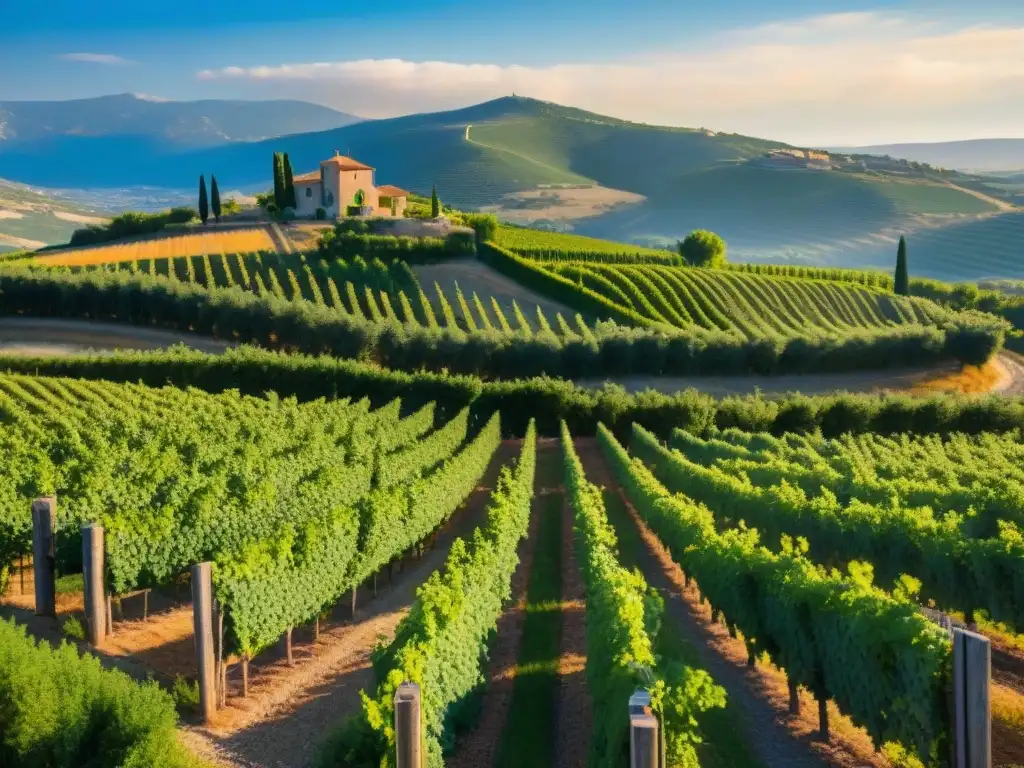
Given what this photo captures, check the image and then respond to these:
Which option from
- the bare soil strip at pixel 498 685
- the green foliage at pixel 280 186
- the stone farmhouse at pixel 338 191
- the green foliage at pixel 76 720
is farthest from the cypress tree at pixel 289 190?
the green foliage at pixel 76 720

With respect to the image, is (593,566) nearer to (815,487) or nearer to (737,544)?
(737,544)

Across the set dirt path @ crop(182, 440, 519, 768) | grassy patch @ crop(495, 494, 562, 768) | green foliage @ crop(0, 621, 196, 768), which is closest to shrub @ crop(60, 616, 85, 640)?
dirt path @ crop(182, 440, 519, 768)

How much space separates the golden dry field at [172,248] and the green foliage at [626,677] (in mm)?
68185

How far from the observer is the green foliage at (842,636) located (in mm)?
10102

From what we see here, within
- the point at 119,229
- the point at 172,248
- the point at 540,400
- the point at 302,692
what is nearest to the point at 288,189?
the point at 119,229

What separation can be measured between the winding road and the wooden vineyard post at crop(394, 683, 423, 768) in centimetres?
5106

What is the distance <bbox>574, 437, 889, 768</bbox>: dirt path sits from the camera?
473 inches

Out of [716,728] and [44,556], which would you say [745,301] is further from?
[44,556]

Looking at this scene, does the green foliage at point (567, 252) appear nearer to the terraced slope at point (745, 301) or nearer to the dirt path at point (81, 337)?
the terraced slope at point (745, 301)

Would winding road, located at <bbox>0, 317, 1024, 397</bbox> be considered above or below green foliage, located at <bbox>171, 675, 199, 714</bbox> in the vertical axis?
below

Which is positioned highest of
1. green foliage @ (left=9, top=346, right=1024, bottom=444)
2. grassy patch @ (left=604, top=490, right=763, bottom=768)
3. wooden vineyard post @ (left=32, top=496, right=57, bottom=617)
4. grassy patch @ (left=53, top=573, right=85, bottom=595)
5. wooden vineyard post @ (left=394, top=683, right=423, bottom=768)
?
wooden vineyard post @ (left=394, top=683, right=423, bottom=768)

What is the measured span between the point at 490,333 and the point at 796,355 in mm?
22707

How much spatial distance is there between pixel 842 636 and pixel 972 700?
8.10 ft

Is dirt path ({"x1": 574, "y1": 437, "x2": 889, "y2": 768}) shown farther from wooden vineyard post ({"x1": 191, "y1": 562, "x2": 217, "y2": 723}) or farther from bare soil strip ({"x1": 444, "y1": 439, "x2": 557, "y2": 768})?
wooden vineyard post ({"x1": 191, "y1": 562, "x2": 217, "y2": 723})
